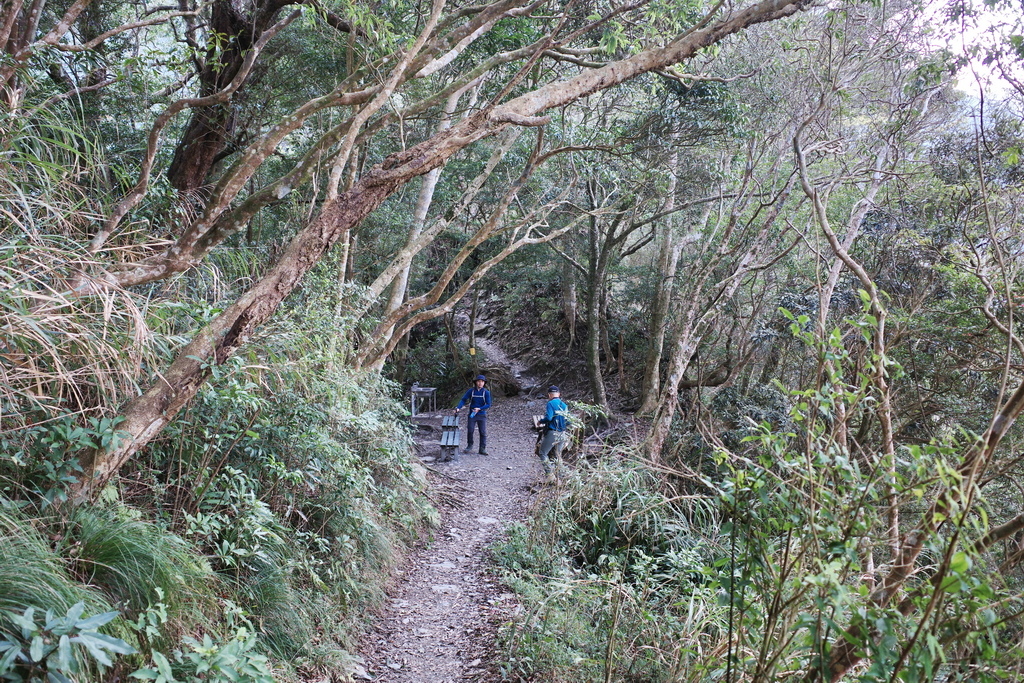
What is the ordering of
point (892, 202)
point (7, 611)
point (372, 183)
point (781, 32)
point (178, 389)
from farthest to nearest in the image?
point (781, 32)
point (892, 202)
point (372, 183)
point (178, 389)
point (7, 611)

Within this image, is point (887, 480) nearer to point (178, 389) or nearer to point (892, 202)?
point (178, 389)

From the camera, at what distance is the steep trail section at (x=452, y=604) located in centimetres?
468

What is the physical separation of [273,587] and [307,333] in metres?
2.61

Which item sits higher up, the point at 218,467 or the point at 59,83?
the point at 59,83

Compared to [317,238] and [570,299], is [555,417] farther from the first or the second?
[570,299]

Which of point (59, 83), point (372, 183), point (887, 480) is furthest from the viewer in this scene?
point (59, 83)

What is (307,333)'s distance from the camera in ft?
19.3

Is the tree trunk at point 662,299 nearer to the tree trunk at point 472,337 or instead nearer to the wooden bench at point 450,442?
the wooden bench at point 450,442

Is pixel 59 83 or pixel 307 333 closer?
pixel 307 333

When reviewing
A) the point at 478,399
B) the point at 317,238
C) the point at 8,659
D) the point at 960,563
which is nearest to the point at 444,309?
the point at 478,399

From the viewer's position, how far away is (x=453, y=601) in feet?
19.2

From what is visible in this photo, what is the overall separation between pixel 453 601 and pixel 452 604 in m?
0.06

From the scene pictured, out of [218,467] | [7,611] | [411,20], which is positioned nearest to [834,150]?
[411,20]

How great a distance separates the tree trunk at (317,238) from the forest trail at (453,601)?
2.57 meters
